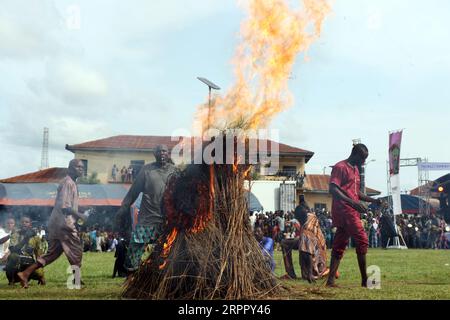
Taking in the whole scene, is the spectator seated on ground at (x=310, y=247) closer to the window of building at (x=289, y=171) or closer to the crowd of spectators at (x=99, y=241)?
the crowd of spectators at (x=99, y=241)

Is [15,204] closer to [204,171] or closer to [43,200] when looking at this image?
[43,200]

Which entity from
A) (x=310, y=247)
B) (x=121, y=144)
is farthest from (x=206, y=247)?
(x=121, y=144)

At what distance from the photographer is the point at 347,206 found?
8.62 m

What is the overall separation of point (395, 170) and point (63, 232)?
17751 millimetres

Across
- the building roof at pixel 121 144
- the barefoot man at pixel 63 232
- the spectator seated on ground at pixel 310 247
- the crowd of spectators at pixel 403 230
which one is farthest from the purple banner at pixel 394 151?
the building roof at pixel 121 144

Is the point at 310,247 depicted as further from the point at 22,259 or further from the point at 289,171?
the point at 289,171

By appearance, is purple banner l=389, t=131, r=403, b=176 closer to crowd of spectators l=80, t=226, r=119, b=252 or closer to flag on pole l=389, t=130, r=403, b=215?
flag on pole l=389, t=130, r=403, b=215

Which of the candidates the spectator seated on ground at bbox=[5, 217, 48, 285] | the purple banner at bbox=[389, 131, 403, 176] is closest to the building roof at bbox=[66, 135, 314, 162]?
the purple banner at bbox=[389, 131, 403, 176]

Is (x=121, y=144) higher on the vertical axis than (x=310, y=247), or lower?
higher

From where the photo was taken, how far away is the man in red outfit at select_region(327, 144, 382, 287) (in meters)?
8.46

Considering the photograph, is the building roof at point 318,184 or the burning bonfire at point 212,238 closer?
the burning bonfire at point 212,238

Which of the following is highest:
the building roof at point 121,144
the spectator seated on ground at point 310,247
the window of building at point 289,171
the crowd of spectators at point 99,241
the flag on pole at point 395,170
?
the building roof at point 121,144

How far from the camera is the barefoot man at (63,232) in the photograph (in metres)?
8.36

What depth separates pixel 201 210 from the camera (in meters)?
6.66
